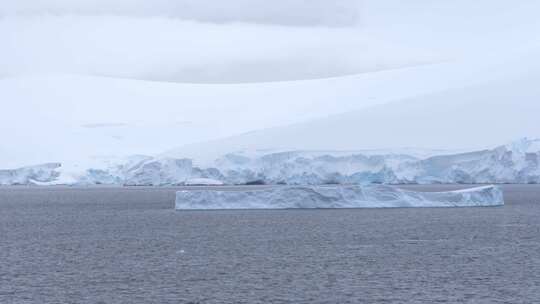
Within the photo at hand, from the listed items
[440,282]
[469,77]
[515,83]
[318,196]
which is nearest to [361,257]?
[440,282]

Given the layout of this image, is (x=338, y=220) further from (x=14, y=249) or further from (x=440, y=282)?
(x=440, y=282)

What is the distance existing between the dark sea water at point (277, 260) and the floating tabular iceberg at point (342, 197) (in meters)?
1.90

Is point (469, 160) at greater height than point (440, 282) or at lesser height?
greater

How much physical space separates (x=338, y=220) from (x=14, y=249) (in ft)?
36.8

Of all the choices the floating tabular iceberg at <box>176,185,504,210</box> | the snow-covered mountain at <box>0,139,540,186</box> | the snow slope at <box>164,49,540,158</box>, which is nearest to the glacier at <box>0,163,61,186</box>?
the snow slope at <box>164,49,540,158</box>

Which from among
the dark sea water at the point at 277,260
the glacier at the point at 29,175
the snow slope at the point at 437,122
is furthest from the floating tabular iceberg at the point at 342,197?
the glacier at the point at 29,175

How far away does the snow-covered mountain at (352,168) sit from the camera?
1761 inches

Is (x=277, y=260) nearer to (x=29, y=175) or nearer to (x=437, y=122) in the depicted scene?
(x=437, y=122)

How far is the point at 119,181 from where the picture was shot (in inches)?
2559

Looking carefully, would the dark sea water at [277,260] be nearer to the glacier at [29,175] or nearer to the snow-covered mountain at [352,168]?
the snow-covered mountain at [352,168]

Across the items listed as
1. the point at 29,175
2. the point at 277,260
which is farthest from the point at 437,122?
the point at 277,260

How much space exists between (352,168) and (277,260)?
32.2 meters

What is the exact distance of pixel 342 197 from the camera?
32375 millimetres

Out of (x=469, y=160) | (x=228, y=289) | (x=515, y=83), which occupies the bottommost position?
(x=228, y=289)
